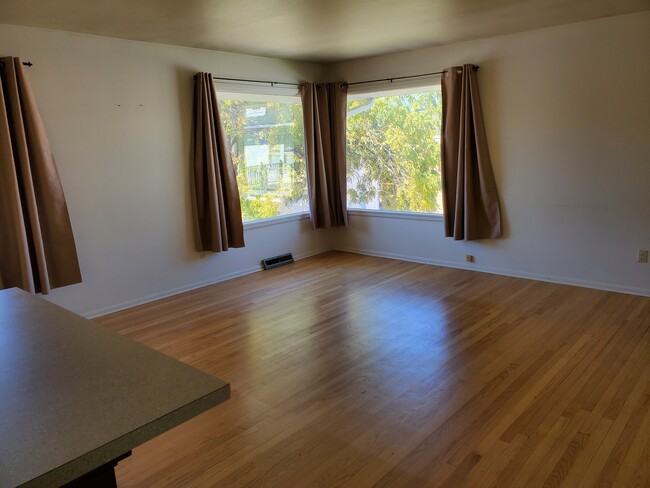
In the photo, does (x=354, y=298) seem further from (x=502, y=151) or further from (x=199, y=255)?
(x=502, y=151)

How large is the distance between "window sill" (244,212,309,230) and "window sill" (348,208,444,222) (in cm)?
65

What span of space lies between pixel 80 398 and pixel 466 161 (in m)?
4.48

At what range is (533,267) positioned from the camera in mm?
4879

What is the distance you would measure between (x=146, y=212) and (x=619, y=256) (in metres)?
4.28

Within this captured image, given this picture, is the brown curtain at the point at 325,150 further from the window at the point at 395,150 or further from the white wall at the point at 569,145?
the white wall at the point at 569,145

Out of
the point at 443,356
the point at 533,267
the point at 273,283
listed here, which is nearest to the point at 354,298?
the point at 273,283

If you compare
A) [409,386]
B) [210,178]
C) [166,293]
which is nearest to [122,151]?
[210,178]

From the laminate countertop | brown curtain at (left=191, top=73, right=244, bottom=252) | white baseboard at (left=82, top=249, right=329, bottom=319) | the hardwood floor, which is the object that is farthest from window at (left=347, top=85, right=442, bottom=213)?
the laminate countertop

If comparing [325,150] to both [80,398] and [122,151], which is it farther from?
[80,398]

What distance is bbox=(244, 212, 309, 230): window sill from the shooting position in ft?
18.1

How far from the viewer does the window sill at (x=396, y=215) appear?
18.2ft

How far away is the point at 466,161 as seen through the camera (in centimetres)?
493

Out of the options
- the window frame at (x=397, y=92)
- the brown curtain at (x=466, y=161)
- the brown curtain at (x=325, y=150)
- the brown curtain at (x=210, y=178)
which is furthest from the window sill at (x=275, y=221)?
the brown curtain at (x=466, y=161)

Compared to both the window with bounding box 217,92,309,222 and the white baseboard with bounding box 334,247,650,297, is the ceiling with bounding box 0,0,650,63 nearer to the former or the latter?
the window with bounding box 217,92,309,222
